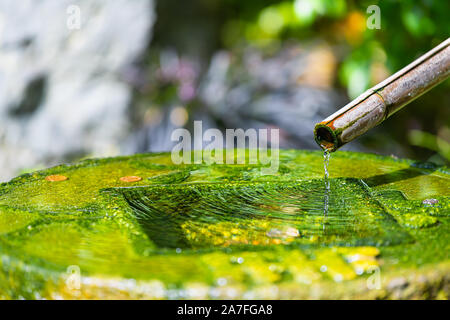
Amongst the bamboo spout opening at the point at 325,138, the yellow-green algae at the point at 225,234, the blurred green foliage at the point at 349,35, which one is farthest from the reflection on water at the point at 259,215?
the blurred green foliage at the point at 349,35

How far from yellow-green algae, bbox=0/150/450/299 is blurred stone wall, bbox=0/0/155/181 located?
72.7 inches

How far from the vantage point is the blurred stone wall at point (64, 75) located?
3.47 meters

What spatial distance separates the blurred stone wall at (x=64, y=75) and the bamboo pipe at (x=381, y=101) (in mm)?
2425

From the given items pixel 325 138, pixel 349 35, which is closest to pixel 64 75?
pixel 325 138

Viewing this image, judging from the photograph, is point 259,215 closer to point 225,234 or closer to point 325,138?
point 225,234

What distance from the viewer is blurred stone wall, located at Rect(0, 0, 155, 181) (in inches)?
136

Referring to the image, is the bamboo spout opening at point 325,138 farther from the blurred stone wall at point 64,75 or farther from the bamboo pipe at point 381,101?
the blurred stone wall at point 64,75

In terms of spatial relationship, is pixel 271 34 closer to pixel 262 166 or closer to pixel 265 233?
pixel 262 166

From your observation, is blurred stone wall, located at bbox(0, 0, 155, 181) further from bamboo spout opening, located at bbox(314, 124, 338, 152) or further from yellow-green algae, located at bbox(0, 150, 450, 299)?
bamboo spout opening, located at bbox(314, 124, 338, 152)

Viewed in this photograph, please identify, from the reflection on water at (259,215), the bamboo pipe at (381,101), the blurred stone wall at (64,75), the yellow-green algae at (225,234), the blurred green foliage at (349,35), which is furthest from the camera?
the blurred stone wall at (64,75)

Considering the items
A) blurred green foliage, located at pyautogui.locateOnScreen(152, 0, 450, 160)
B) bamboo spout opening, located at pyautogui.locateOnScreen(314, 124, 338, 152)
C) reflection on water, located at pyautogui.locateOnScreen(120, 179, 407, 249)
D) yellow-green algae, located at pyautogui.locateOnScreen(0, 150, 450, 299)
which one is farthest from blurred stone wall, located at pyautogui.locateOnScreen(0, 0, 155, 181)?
bamboo spout opening, located at pyautogui.locateOnScreen(314, 124, 338, 152)

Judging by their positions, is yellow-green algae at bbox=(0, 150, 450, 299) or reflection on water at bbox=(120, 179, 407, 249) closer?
yellow-green algae at bbox=(0, 150, 450, 299)

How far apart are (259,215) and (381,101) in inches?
17.7
